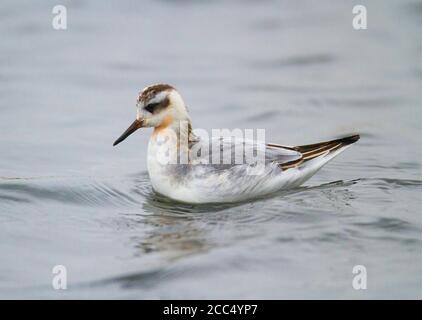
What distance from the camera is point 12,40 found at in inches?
683

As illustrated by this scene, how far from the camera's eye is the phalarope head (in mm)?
9914

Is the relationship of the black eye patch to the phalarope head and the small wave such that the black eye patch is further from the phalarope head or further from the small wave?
the small wave

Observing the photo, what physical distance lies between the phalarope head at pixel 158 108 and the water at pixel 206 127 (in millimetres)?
900

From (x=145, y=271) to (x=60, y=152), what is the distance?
4751mm

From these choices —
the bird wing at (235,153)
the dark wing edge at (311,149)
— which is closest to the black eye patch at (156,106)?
the bird wing at (235,153)

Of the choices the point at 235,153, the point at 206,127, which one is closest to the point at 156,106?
the point at 235,153

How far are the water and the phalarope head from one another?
0.90 meters

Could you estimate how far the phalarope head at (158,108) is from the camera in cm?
991

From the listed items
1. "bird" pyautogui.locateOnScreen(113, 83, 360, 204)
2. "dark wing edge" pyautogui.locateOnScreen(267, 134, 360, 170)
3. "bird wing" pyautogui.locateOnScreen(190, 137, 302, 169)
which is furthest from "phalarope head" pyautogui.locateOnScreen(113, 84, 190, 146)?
"dark wing edge" pyautogui.locateOnScreen(267, 134, 360, 170)

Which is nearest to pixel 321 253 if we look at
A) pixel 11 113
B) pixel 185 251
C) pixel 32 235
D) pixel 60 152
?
pixel 185 251

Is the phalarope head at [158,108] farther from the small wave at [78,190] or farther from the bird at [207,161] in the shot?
the small wave at [78,190]
